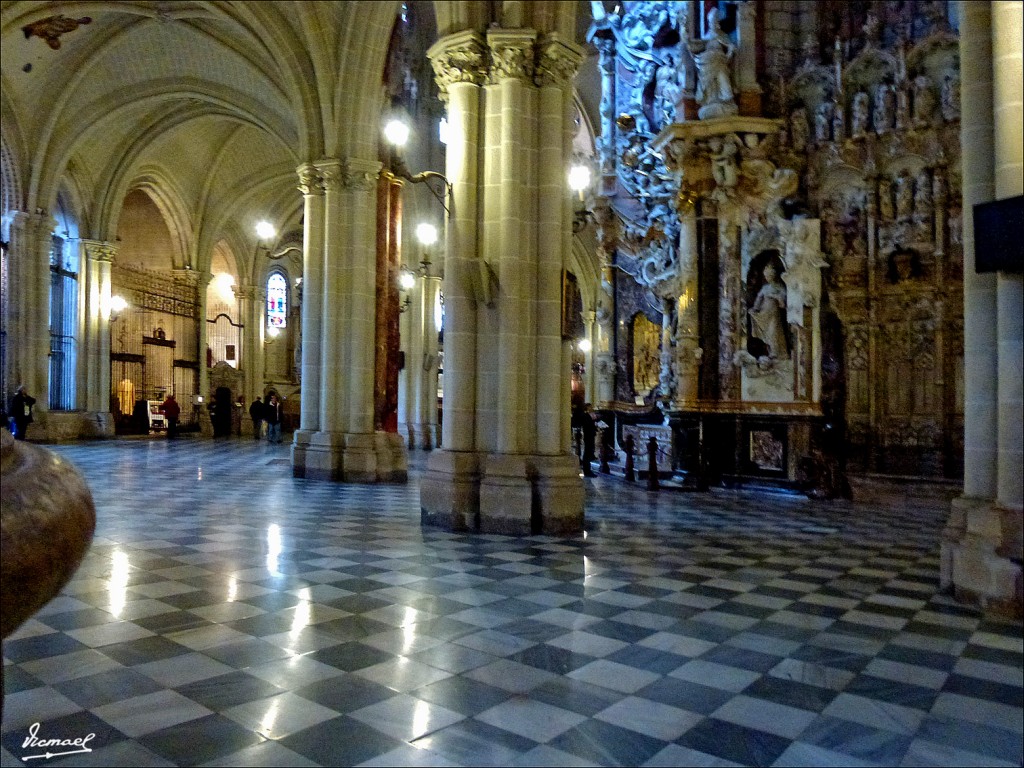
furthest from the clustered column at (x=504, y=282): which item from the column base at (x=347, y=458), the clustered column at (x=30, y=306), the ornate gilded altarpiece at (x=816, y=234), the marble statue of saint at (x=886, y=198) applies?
the clustered column at (x=30, y=306)

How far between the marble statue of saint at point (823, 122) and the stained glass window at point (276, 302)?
28.4m

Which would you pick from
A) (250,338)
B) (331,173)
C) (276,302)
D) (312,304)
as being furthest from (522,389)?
(276,302)

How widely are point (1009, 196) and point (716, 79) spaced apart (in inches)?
472

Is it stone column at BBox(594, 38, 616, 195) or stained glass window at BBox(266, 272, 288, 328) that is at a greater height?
stone column at BBox(594, 38, 616, 195)

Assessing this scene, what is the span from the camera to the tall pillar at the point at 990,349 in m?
5.57

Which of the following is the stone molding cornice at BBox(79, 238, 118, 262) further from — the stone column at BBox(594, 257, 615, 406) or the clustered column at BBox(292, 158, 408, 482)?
the stone column at BBox(594, 257, 615, 406)

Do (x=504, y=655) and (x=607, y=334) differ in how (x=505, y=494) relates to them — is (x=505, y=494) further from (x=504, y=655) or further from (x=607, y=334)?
(x=607, y=334)

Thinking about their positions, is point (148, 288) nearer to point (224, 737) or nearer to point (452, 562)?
point (452, 562)

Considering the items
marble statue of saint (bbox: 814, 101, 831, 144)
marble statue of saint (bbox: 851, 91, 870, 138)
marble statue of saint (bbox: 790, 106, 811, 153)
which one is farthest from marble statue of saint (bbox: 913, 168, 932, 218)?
marble statue of saint (bbox: 790, 106, 811, 153)

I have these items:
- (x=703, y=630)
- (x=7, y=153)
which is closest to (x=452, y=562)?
(x=703, y=630)

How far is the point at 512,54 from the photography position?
9.01 meters

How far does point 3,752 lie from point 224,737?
0.81 metres

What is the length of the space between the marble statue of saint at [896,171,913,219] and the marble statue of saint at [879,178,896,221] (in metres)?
0.12

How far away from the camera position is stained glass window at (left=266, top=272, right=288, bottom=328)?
38500 mm
